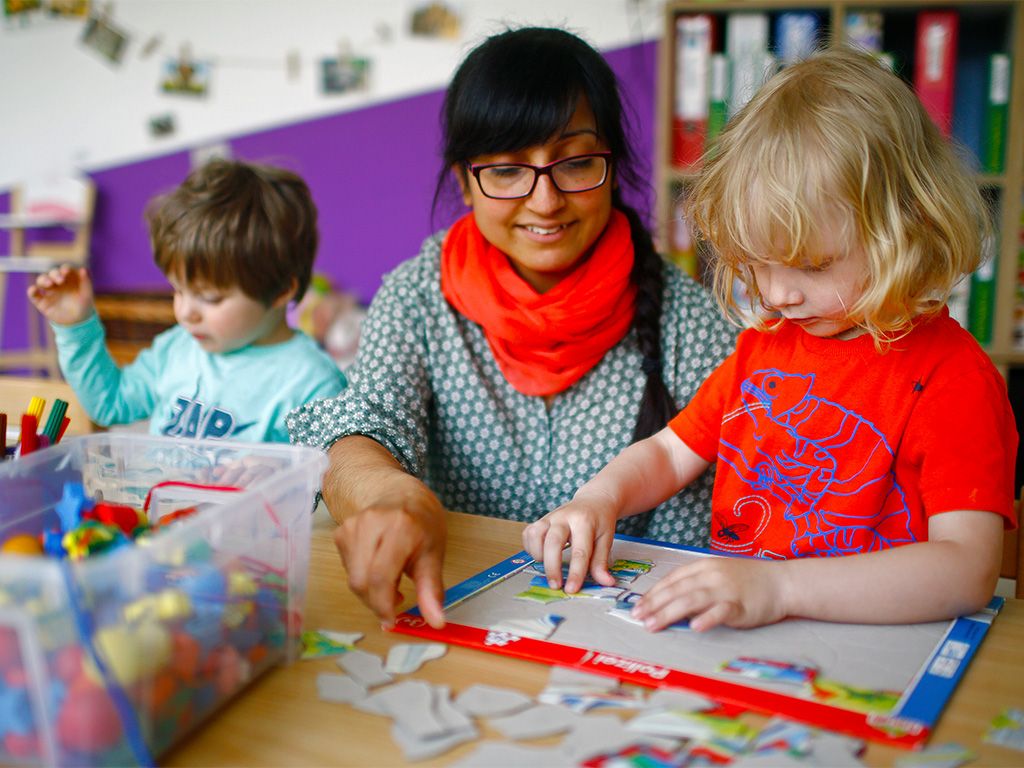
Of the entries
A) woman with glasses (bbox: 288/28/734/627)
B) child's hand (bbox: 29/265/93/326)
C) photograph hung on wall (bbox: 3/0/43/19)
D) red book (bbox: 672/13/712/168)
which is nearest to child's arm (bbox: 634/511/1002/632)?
woman with glasses (bbox: 288/28/734/627)

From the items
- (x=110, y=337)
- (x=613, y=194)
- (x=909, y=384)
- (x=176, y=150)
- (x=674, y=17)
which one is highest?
(x=674, y=17)

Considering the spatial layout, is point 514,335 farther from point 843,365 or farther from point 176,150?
point 176,150

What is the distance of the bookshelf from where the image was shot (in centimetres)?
244

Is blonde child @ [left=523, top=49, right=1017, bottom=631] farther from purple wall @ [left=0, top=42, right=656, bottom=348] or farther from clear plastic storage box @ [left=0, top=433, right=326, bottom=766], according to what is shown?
purple wall @ [left=0, top=42, right=656, bottom=348]

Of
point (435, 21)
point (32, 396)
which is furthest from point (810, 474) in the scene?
point (435, 21)

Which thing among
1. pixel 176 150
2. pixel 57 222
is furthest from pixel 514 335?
pixel 57 222

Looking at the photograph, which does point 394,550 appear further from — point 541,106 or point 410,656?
point 541,106

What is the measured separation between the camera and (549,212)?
1.16 metres

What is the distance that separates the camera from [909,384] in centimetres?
90

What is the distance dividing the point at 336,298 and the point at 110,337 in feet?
2.63

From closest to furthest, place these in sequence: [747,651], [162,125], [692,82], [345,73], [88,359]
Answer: [747,651] < [88,359] < [692,82] < [345,73] < [162,125]

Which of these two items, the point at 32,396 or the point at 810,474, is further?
the point at 32,396

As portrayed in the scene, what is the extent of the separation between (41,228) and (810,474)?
13.8 ft

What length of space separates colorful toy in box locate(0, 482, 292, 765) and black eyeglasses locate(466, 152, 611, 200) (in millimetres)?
676
